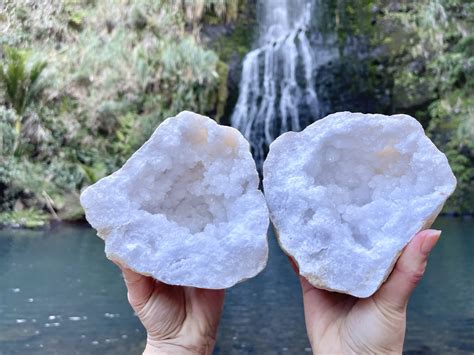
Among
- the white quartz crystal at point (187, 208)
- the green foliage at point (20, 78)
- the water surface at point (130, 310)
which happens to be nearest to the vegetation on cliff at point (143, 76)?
the green foliage at point (20, 78)

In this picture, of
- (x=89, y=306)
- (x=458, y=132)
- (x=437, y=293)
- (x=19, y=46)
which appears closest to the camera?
(x=89, y=306)

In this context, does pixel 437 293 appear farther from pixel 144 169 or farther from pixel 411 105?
pixel 411 105

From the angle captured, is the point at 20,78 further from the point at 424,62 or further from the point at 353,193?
the point at 353,193

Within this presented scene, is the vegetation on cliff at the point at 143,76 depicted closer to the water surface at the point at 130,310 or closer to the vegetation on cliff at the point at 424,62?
the vegetation on cliff at the point at 424,62

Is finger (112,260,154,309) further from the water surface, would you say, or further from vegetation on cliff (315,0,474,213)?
vegetation on cliff (315,0,474,213)

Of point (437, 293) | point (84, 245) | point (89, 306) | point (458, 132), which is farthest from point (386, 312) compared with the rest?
point (458, 132)

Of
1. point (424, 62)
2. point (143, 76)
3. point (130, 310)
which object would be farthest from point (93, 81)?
point (130, 310)
